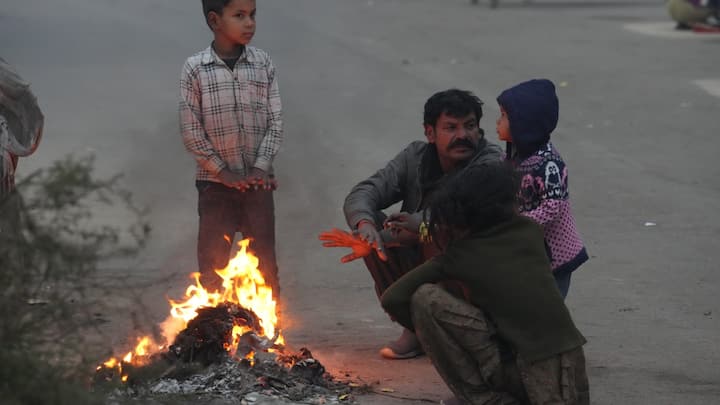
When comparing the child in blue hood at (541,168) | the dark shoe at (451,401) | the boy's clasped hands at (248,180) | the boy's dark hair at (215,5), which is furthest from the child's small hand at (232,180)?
the dark shoe at (451,401)

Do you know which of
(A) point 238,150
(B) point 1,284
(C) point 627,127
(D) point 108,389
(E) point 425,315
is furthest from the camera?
(C) point 627,127

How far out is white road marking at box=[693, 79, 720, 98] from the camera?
1345cm

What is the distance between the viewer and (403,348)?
5.72 m

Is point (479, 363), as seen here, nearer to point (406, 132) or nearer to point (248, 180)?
point (248, 180)

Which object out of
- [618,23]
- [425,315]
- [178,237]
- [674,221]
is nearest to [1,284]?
[425,315]

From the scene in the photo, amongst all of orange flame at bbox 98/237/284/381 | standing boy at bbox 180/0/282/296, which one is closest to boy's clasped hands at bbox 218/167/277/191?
standing boy at bbox 180/0/282/296

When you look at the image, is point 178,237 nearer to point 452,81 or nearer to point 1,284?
point 1,284

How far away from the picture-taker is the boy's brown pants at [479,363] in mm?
4664

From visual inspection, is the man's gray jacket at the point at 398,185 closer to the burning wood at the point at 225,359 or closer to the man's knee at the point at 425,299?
the burning wood at the point at 225,359

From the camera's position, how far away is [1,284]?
3.78 metres

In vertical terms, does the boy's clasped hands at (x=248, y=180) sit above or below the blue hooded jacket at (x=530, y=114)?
below

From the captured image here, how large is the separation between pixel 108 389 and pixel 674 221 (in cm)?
538

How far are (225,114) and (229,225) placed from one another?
0.58 metres

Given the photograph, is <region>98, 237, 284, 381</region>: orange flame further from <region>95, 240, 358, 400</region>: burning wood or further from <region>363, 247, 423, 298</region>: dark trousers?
<region>363, 247, 423, 298</region>: dark trousers
